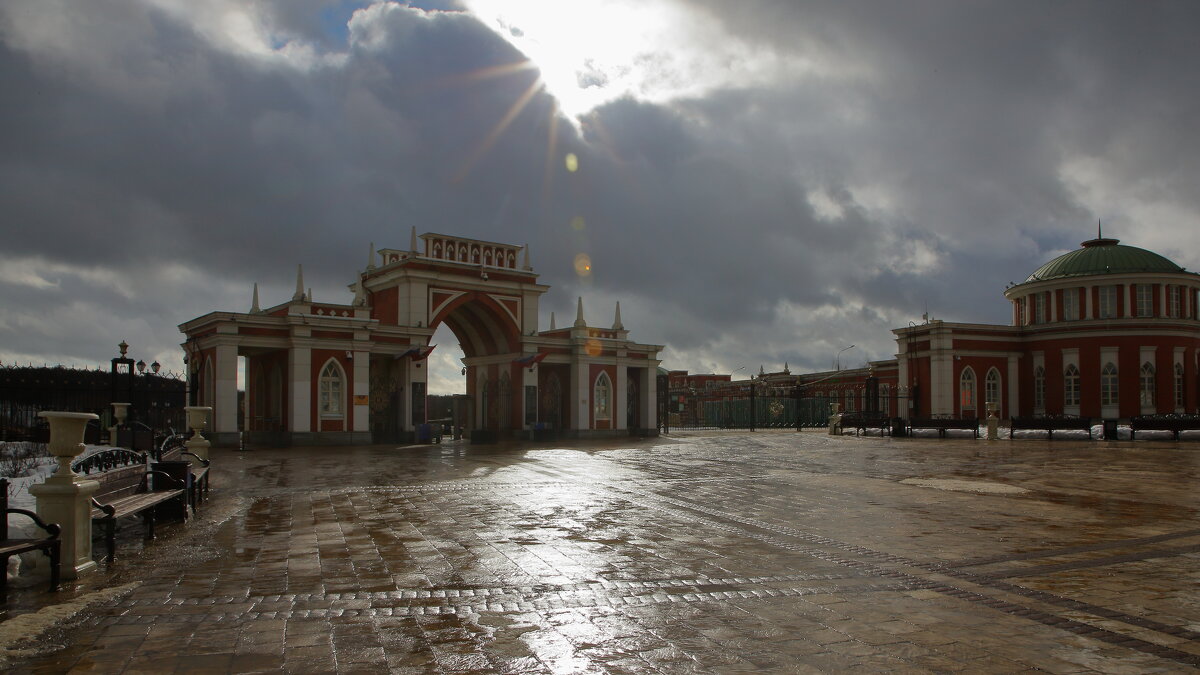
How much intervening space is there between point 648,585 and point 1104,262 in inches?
1943

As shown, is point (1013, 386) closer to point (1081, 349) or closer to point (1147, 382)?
point (1081, 349)

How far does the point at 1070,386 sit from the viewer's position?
46500 millimetres

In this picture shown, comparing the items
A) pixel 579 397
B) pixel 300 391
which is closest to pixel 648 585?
pixel 300 391

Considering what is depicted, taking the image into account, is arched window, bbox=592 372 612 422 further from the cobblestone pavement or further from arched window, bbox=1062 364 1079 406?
the cobblestone pavement

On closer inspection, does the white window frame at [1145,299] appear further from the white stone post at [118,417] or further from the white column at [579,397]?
the white stone post at [118,417]

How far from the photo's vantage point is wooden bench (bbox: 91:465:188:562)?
841cm

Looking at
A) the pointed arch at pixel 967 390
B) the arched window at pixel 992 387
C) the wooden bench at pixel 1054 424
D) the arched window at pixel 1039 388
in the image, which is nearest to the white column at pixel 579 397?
the wooden bench at pixel 1054 424

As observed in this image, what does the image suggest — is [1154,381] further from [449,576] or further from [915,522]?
[449,576]

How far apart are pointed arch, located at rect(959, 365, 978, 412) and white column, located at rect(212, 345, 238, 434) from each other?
36.8m

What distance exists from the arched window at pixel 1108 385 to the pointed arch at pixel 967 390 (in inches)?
243

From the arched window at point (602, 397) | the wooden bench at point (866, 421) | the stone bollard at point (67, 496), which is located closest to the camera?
the stone bollard at point (67, 496)

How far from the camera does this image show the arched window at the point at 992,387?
47.9 meters

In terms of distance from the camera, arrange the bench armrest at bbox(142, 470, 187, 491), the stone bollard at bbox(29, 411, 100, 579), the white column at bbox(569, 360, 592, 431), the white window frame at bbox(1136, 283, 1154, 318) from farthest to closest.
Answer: the white window frame at bbox(1136, 283, 1154, 318) → the white column at bbox(569, 360, 592, 431) → the bench armrest at bbox(142, 470, 187, 491) → the stone bollard at bbox(29, 411, 100, 579)

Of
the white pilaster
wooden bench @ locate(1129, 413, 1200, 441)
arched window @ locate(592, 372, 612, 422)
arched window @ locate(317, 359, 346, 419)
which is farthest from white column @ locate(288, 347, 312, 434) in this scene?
the white pilaster
